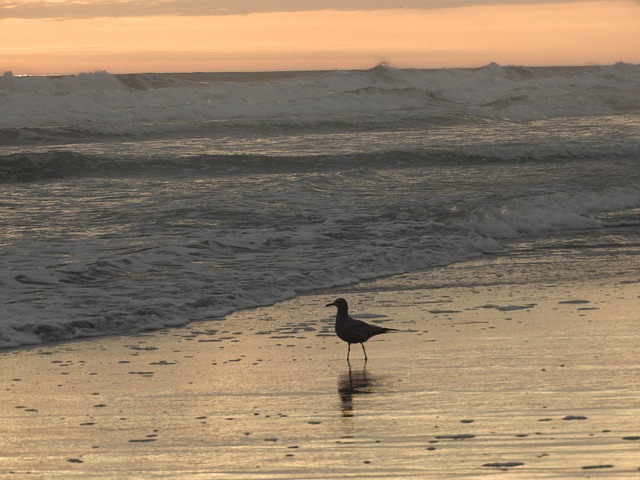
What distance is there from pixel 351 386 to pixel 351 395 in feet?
0.82

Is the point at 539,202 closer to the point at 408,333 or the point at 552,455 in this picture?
the point at 408,333

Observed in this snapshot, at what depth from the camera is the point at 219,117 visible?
4291cm

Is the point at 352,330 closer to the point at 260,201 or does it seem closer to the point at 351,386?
the point at 351,386

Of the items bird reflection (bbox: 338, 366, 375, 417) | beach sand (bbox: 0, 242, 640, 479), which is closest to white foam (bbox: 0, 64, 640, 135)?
beach sand (bbox: 0, 242, 640, 479)

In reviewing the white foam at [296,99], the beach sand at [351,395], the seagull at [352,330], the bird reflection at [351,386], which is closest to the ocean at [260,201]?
the white foam at [296,99]

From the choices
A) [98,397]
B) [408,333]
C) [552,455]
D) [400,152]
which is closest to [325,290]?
[408,333]

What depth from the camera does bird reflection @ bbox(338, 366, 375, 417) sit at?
6.61 metres

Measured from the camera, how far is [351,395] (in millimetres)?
6891

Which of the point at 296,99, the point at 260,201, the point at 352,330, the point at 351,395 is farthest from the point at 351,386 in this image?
the point at 296,99

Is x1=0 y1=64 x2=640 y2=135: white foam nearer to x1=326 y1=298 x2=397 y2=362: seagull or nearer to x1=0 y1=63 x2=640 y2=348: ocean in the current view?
x1=0 y1=63 x2=640 y2=348: ocean

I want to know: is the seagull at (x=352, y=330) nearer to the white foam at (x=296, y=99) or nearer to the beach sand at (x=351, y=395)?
the beach sand at (x=351, y=395)

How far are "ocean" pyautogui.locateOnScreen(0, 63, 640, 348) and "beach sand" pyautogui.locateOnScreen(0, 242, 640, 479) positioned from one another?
1.14 metres

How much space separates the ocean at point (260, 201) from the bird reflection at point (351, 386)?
8.44 feet

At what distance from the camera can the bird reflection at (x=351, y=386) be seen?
6.61m
